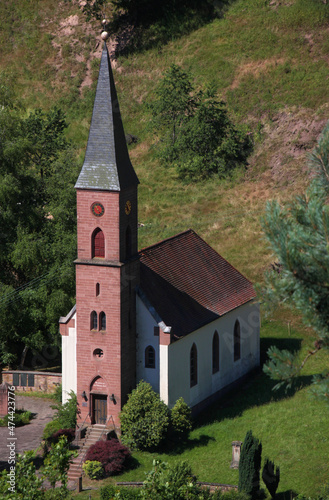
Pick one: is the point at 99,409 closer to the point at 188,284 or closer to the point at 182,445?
the point at 182,445

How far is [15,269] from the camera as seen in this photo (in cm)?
5469

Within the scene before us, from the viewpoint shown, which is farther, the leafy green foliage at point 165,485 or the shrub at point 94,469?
the shrub at point 94,469

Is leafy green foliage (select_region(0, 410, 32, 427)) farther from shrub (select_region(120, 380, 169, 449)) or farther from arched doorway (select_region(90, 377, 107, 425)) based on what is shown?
shrub (select_region(120, 380, 169, 449))

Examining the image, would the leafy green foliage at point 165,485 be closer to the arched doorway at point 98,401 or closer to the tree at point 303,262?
the tree at point 303,262

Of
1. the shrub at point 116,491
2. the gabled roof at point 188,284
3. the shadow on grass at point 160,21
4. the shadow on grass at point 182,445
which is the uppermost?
the shadow on grass at point 160,21

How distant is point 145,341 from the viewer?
149ft

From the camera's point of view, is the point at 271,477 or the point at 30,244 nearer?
the point at 271,477

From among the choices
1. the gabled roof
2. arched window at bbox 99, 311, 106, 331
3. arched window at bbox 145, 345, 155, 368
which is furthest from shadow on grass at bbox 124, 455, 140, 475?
the gabled roof

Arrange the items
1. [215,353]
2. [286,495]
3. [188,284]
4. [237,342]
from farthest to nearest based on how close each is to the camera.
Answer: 1. [237,342]
2. [215,353]
3. [188,284]
4. [286,495]

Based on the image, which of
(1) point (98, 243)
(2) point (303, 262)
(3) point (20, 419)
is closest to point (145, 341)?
(1) point (98, 243)

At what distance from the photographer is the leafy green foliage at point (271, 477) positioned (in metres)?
38.3

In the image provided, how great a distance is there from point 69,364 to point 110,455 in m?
6.31

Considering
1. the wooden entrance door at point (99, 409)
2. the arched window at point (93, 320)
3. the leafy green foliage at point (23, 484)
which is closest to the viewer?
the leafy green foliage at point (23, 484)

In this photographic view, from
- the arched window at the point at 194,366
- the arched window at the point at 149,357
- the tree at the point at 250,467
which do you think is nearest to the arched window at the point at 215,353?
the arched window at the point at 194,366
